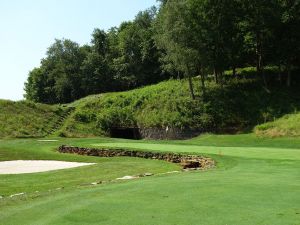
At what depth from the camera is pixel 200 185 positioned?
1308 centimetres

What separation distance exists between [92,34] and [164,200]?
94305 mm

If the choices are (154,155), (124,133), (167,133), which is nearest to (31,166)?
(154,155)

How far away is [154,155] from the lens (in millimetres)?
29062

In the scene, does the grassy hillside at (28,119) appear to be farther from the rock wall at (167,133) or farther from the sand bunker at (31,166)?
the sand bunker at (31,166)

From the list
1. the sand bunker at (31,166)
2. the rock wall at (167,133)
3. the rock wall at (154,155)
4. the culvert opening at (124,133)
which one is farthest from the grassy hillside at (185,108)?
the sand bunker at (31,166)

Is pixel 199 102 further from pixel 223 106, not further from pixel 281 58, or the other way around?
pixel 281 58

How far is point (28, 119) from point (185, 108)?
21.3 m

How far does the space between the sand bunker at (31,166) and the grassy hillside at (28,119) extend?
972 inches

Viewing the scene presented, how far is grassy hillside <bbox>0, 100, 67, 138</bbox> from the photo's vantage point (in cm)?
5647

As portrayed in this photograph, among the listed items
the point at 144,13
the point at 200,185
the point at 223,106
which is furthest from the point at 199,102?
the point at 144,13

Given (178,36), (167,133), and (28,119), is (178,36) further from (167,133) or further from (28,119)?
(28,119)

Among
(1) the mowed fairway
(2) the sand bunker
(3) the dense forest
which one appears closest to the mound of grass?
(3) the dense forest

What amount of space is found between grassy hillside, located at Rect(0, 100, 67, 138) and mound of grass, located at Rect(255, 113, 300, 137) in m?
27.9

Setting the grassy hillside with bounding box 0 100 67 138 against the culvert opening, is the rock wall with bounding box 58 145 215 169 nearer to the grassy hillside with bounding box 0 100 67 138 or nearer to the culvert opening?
the grassy hillside with bounding box 0 100 67 138
